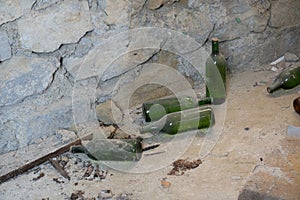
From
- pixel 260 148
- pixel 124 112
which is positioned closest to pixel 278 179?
pixel 260 148

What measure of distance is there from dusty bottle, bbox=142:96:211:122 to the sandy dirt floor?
0.13 m

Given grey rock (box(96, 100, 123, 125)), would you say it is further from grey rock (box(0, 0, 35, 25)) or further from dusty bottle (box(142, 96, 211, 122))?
grey rock (box(0, 0, 35, 25))

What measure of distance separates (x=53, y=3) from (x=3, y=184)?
67cm

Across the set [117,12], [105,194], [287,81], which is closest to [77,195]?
[105,194]

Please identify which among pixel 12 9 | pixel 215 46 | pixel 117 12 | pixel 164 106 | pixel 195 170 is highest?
pixel 12 9

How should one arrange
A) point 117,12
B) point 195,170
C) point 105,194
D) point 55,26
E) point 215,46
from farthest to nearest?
point 215,46 < point 117,12 < point 55,26 < point 195,170 < point 105,194

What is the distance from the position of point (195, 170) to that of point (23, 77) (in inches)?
28.4

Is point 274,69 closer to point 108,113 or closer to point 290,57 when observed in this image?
point 290,57

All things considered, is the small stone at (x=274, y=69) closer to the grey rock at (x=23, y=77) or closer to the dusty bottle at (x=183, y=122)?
the dusty bottle at (x=183, y=122)

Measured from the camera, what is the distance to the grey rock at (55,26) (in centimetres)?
171

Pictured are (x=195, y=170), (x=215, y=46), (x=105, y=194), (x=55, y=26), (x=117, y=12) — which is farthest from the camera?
(x=215, y=46)

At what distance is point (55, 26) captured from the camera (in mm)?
1752

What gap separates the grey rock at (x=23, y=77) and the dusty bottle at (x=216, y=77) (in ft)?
2.17

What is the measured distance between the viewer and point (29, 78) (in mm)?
1771
